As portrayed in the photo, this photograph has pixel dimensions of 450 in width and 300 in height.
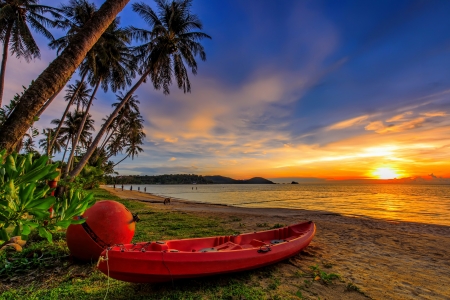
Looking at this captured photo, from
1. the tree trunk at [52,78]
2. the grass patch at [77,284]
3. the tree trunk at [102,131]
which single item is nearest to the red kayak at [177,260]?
the grass patch at [77,284]

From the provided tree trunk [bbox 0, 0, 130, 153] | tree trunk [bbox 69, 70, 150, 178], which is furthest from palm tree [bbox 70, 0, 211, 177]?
tree trunk [bbox 0, 0, 130, 153]

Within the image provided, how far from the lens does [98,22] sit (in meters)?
3.75

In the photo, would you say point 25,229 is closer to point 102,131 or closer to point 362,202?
point 102,131

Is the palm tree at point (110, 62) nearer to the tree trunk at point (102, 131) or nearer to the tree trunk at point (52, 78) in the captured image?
the tree trunk at point (102, 131)

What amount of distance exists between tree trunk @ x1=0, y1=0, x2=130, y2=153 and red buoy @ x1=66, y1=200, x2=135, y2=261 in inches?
79.9

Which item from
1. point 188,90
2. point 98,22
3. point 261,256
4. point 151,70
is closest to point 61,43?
point 151,70

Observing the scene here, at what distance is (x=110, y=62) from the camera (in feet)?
48.1

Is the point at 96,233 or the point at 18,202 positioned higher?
the point at 18,202

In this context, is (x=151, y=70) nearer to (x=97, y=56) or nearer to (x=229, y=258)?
(x=97, y=56)

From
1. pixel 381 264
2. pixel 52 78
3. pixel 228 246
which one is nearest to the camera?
pixel 52 78

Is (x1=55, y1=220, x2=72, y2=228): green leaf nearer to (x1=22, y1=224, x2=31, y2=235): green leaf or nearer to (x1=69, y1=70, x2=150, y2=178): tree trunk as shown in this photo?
(x1=22, y1=224, x2=31, y2=235): green leaf

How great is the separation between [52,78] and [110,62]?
44.0ft

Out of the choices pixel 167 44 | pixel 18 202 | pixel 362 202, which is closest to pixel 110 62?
pixel 167 44

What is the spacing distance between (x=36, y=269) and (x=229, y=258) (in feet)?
10.9
